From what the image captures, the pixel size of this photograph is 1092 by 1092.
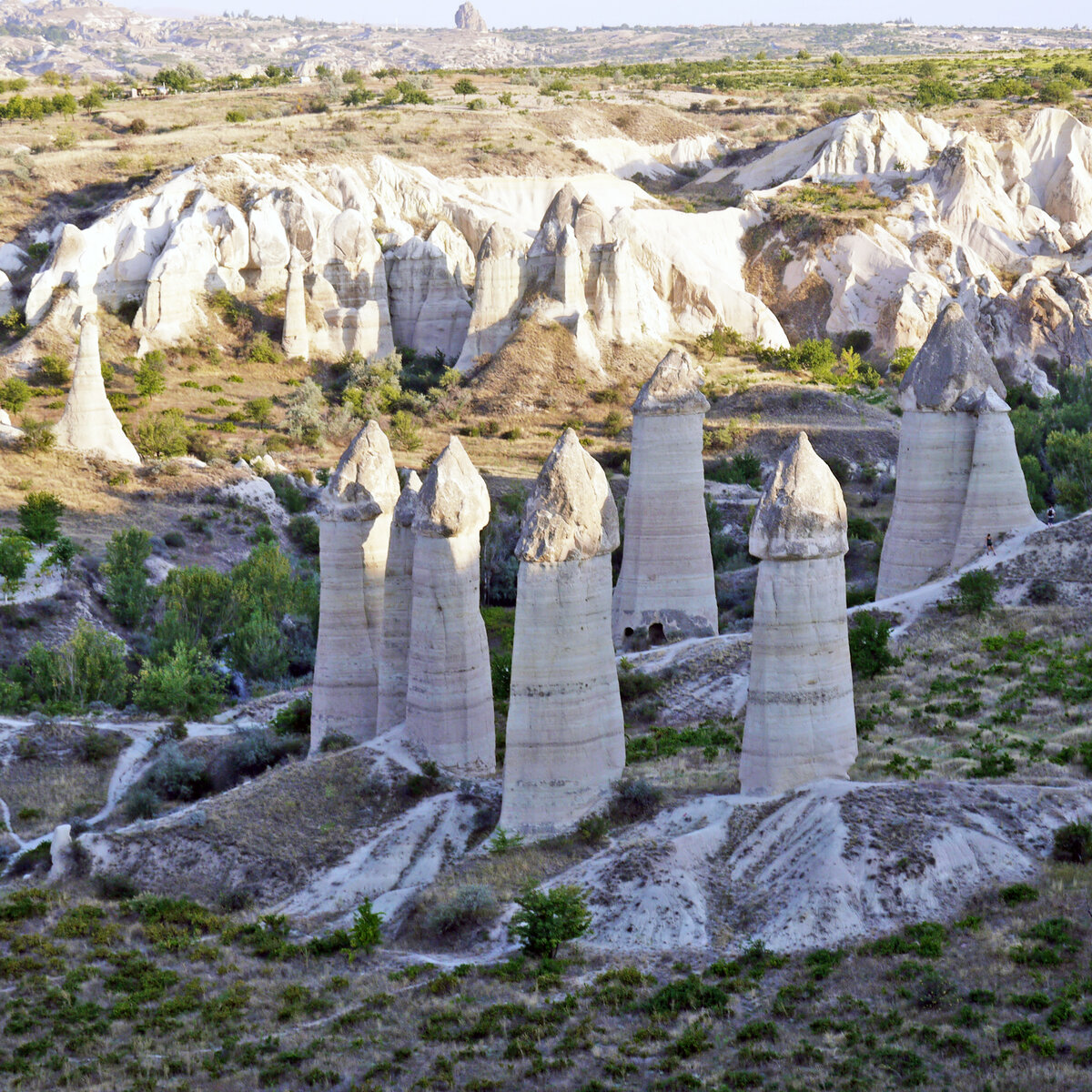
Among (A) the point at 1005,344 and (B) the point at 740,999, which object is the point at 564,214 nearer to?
(A) the point at 1005,344

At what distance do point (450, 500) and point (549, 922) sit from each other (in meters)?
8.31

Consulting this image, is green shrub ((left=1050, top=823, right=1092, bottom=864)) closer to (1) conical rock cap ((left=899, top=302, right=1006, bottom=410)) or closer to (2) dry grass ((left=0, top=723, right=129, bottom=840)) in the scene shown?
(1) conical rock cap ((left=899, top=302, right=1006, bottom=410))

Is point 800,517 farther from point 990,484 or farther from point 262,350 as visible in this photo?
point 262,350

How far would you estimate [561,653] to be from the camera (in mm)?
21828

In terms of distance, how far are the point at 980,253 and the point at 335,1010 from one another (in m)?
67.5

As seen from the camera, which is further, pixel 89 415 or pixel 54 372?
pixel 54 372

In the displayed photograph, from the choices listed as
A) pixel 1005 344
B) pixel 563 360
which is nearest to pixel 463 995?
pixel 563 360

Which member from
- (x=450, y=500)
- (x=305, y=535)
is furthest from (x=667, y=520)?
(x=305, y=535)

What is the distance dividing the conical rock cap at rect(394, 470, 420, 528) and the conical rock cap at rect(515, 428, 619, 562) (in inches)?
184

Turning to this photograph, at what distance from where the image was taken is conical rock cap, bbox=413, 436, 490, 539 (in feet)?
78.8

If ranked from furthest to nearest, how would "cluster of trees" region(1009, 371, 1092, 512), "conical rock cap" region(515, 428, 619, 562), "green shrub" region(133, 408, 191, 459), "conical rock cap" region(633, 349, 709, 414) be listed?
"green shrub" region(133, 408, 191, 459) < "cluster of trees" region(1009, 371, 1092, 512) < "conical rock cap" region(633, 349, 709, 414) < "conical rock cap" region(515, 428, 619, 562)

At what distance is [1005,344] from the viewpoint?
64.6m

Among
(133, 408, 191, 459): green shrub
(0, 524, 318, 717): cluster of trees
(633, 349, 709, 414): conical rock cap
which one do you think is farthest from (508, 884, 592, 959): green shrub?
(133, 408, 191, 459): green shrub

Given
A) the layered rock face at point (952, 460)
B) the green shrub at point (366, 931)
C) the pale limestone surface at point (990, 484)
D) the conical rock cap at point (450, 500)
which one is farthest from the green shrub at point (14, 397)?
the green shrub at point (366, 931)
